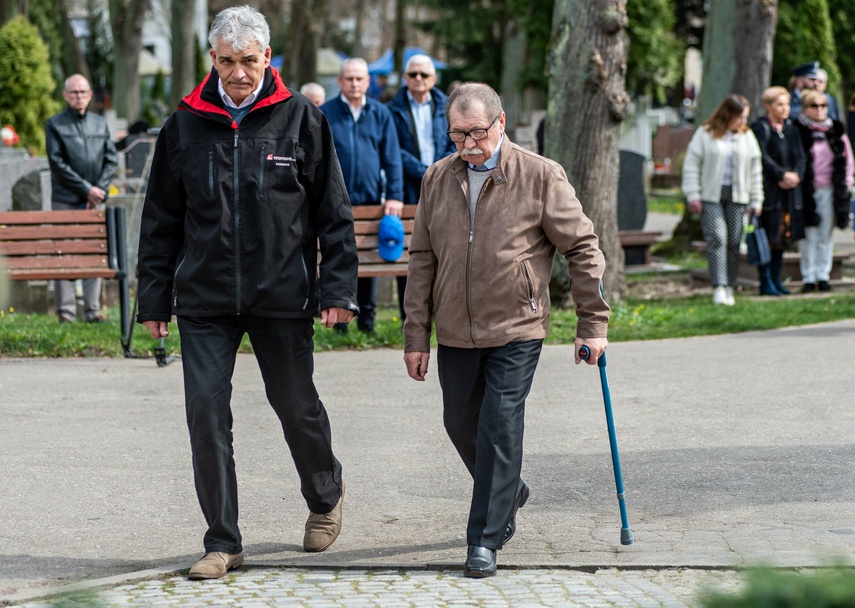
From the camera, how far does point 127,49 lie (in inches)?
1503

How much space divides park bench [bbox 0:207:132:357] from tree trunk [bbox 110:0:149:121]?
27.9 m

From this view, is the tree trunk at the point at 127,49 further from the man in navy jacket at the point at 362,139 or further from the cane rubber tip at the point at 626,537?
the cane rubber tip at the point at 626,537

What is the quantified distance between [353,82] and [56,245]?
7.80 ft

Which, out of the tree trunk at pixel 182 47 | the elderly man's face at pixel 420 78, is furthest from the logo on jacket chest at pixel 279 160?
the tree trunk at pixel 182 47

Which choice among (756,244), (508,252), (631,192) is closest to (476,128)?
(508,252)

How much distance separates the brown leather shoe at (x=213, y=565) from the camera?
488cm

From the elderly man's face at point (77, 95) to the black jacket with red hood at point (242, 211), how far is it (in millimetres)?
7176

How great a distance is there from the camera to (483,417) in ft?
16.5

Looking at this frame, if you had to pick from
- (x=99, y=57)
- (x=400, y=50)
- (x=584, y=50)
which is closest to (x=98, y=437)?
(x=584, y=50)

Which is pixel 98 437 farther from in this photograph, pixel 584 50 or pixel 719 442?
pixel 584 50

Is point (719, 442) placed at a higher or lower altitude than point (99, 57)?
lower

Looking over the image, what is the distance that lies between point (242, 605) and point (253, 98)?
1.77m

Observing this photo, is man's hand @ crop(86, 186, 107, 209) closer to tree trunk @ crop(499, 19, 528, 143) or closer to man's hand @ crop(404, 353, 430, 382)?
man's hand @ crop(404, 353, 430, 382)

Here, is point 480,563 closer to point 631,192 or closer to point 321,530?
point 321,530
